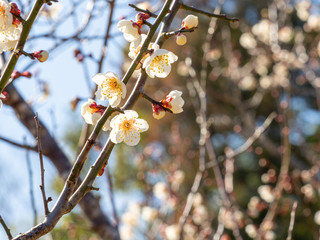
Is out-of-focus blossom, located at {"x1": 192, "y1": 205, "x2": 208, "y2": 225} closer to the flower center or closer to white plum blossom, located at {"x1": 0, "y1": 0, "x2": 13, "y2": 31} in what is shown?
the flower center

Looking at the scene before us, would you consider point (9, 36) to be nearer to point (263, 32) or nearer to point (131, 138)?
point (131, 138)

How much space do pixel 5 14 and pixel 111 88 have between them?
27cm

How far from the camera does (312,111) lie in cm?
742

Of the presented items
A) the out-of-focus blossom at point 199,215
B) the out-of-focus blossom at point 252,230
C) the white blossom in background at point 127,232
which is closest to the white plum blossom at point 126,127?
the out-of-focus blossom at point 252,230

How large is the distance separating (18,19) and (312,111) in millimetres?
7245

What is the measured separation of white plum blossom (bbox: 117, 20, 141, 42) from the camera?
95cm

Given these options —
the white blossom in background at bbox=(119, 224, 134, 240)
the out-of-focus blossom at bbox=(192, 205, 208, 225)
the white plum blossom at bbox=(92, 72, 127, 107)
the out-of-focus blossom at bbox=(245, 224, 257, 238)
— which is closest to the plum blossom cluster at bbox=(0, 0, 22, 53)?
the white plum blossom at bbox=(92, 72, 127, 107)

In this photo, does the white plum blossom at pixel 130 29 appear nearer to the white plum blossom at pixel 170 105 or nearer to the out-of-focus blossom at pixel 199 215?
the white plum blossom at pixel 170 105

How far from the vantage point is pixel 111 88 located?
0.93m

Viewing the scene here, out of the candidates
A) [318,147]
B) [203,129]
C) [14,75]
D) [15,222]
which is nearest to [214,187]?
[318,147]

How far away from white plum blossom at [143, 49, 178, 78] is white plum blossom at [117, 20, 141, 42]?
81 mm

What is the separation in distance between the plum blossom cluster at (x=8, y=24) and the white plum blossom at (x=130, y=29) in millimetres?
231

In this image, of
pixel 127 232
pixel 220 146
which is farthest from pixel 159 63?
pixel 220 146

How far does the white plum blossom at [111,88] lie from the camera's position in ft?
2.83
